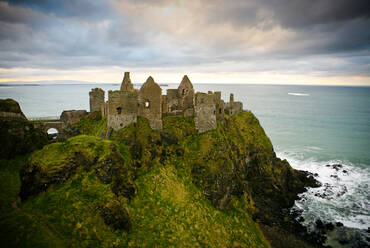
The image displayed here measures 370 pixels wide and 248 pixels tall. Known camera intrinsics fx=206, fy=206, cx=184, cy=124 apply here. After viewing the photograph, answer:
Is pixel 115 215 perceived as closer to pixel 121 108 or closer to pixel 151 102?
pixel 121 108

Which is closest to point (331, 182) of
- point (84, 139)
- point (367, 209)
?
point (367, 209)

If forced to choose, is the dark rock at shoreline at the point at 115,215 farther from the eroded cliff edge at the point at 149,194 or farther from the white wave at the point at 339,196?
the white wave at the point at 339,196

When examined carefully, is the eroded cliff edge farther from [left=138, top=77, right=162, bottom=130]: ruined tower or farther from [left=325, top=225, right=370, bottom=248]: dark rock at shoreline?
[left=325, top=225, right=370, bottom=248]: dark rock at shoreline

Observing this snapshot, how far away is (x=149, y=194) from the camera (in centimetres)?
2325

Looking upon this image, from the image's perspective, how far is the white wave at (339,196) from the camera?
36969 mm

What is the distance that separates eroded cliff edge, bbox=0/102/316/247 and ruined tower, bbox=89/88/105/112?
2.76m

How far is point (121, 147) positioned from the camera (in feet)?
82.6

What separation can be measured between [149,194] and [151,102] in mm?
12762

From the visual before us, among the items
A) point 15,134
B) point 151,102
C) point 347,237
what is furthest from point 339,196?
point 15,134

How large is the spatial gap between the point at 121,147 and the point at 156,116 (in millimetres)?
7121

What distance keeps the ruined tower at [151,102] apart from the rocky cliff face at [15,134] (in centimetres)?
1281

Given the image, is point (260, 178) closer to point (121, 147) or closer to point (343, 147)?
point (121, 147)

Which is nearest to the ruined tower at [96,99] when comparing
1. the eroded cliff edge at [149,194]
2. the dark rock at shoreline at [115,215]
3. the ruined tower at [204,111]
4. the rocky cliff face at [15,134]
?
the eroded cliff edge at [149,194]

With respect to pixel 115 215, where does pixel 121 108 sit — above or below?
above
